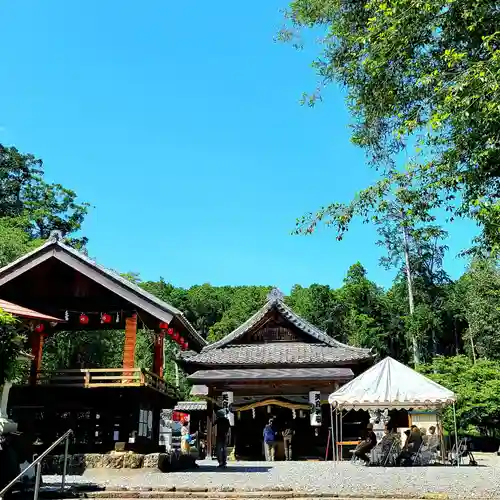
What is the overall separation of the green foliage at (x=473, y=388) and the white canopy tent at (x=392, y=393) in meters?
13.5

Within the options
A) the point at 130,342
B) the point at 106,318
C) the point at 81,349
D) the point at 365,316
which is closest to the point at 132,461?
the point at 130,342

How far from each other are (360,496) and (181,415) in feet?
104

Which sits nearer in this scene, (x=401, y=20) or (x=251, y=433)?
(x=401, y=20)

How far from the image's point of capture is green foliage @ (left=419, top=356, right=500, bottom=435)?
28.1m

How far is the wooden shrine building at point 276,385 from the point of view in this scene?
2272 centimetres

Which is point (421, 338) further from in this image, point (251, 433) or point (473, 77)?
point (473, 77)

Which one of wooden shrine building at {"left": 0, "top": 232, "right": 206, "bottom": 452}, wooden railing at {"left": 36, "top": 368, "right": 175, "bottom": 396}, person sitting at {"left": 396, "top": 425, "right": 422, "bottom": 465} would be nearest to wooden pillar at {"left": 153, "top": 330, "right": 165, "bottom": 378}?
wooden shrine building at {"left": 0, "top": 232, "right": 206, "bottom": 452}

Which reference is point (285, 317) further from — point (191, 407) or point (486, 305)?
point (486, 305)

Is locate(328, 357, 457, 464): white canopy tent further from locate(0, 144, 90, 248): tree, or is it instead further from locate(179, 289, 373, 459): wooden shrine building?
locate(0, 144, 90, 248): tree

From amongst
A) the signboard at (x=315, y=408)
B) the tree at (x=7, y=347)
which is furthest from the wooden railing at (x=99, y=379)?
the signboard at (x=315, y=408)

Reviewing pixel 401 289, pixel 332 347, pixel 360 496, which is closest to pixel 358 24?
pixel 360 496

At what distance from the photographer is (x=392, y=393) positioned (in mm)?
15664

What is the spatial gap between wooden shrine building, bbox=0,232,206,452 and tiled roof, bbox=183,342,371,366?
680cm

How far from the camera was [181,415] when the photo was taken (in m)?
39.1
